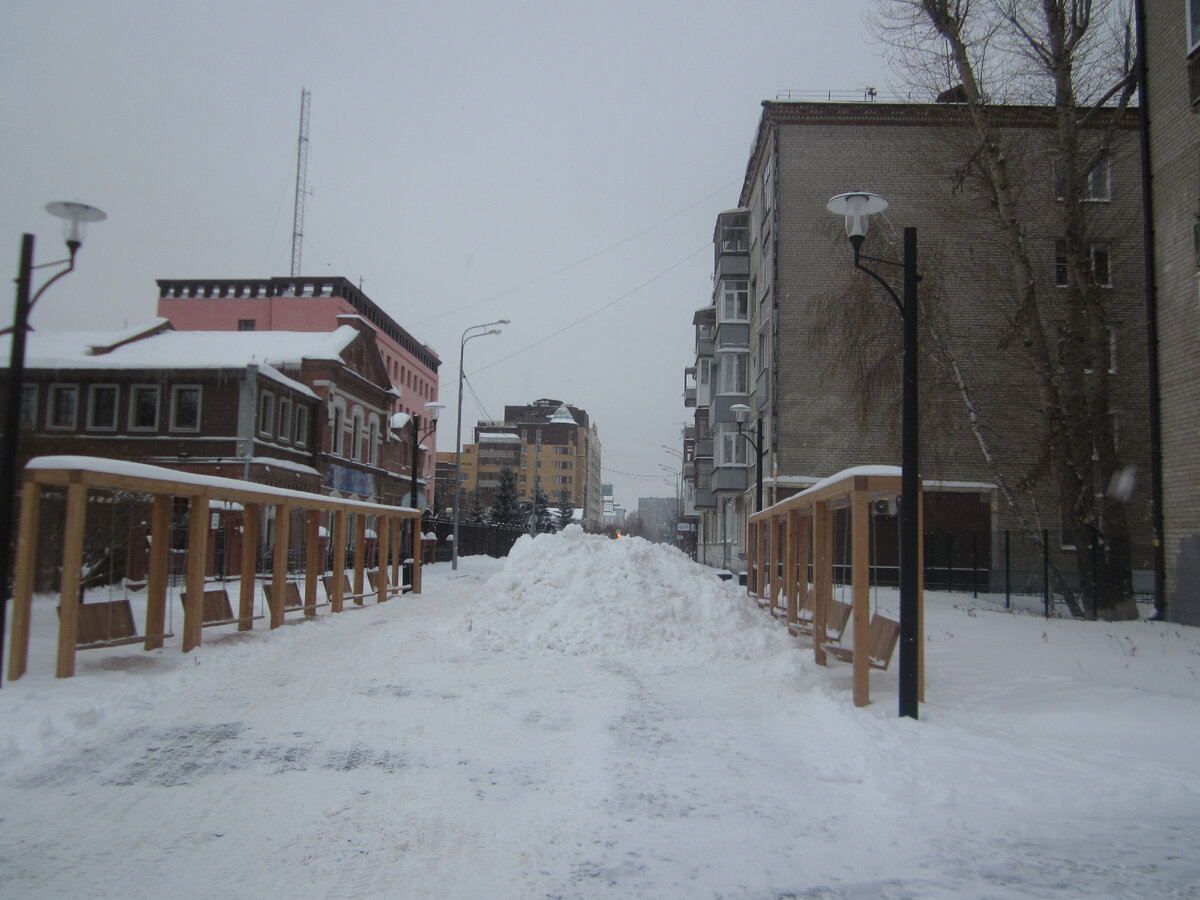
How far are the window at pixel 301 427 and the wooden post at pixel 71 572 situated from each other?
28620 mm

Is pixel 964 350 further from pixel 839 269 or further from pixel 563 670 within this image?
pixel 563 670

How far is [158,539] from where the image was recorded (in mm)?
11680

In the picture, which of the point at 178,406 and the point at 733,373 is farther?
the point at 733,373

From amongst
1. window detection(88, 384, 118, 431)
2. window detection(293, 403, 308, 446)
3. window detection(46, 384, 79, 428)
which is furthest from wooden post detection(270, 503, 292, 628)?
window detection(293, 403, 308, 446)

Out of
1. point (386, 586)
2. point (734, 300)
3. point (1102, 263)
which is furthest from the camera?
point (734, 300)

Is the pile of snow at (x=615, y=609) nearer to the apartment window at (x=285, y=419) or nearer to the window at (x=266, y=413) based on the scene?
the window at (x=266, y=413)

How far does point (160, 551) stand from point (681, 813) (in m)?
8.66

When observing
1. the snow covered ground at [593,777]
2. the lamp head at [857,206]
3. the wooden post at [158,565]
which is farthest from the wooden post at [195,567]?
the lamp head at [857,206]

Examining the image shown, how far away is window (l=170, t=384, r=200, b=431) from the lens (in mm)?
33062

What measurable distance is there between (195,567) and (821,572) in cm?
806

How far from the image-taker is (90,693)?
28.7 ft

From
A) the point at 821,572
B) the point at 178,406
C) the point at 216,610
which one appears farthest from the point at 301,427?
the point at 821,572

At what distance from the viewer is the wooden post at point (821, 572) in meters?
11.1

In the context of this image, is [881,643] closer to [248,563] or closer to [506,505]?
[248,563]
